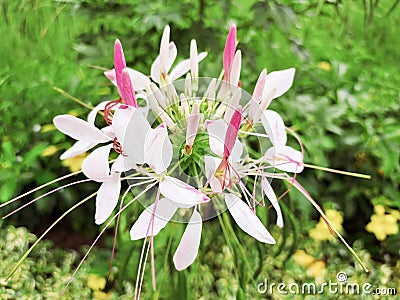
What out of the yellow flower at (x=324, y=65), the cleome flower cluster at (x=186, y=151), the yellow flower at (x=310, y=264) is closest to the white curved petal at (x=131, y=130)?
the cleome flower cluster at (x=186, y=151)

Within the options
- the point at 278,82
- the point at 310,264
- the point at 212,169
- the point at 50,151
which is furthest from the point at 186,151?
the point at 310,264

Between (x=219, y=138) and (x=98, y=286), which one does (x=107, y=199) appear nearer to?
(x=219, y=138)

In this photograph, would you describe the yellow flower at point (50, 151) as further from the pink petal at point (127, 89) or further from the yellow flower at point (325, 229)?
the pink petal at point (127, 89)

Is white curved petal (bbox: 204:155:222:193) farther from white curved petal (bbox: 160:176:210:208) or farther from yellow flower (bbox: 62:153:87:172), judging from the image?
yellow flower (bbox: 62:153:87:172)

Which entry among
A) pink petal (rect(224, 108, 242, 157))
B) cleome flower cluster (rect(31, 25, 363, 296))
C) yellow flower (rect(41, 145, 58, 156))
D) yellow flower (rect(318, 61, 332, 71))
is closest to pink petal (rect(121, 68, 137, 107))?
cleome flower cluster (rect(31, 25, 363, 296))

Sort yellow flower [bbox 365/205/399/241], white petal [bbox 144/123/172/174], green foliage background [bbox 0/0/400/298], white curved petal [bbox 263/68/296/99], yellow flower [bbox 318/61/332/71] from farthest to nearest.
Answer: yellow flower [bbox 318/61/332/71] → yellow flower [bbox 365/205/399/241] → green foliage background [bbox 0/0/400/298] → white curved petal [bbox 263/68/296/99] → white petal [bbox 144/123/172/174]
